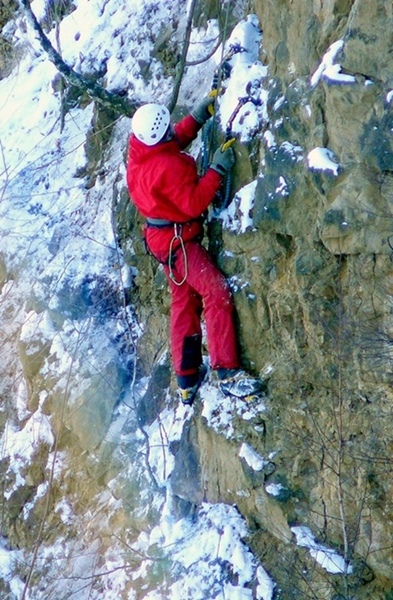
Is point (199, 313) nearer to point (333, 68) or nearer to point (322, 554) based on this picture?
point (322, 554)

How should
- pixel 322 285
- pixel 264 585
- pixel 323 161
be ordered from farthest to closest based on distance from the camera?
pixel 264 585, pixel 322 285, pixel 323 161

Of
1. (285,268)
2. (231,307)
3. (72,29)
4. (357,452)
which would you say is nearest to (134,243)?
(231,307)

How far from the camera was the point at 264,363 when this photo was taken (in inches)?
220

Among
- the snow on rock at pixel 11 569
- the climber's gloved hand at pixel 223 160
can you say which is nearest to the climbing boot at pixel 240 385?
the climber's gloved hand at pixel 223 160

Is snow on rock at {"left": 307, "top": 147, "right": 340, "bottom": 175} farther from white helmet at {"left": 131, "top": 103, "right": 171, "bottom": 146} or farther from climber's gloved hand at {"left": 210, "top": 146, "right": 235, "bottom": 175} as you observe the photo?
white helmet at {"left": 131, "top": 103, "right": 171, "bottom": 146}

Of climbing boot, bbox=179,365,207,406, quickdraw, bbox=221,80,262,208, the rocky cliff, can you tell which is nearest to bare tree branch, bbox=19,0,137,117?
the rocky cliff

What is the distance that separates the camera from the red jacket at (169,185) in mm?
5543

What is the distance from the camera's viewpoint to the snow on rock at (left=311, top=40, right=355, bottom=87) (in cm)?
435

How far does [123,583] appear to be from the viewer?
6.70m

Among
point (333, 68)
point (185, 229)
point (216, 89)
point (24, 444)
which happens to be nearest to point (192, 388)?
point (185, 229)

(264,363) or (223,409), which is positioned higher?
(264,363)

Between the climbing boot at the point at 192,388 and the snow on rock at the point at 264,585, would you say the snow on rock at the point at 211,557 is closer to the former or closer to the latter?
the snow on rock at the point at 264,585

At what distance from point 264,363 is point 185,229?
45.6 inches

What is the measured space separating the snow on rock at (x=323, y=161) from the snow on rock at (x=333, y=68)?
42cm
